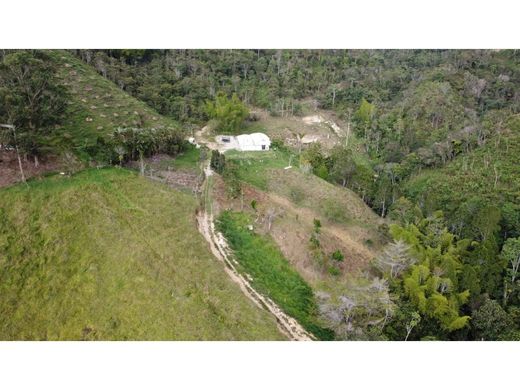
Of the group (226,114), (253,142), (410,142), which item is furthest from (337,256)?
(410,142)

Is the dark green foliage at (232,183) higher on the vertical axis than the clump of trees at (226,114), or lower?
lower

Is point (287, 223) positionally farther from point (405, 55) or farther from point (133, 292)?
point (405, 55)

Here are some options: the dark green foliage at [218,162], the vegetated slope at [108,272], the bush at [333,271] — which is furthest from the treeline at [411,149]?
the dark green foliage at [218,162]

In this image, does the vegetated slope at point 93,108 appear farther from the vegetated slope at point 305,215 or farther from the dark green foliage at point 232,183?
the dark green foliage at point 232,183

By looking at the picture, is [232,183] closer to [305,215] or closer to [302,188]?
[305,215]

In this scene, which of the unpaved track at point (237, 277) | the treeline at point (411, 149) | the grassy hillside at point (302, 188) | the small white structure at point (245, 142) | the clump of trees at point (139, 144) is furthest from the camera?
the small white structure at point (245, 142)

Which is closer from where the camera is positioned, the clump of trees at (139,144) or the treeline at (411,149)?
the treeline at (411,149)
